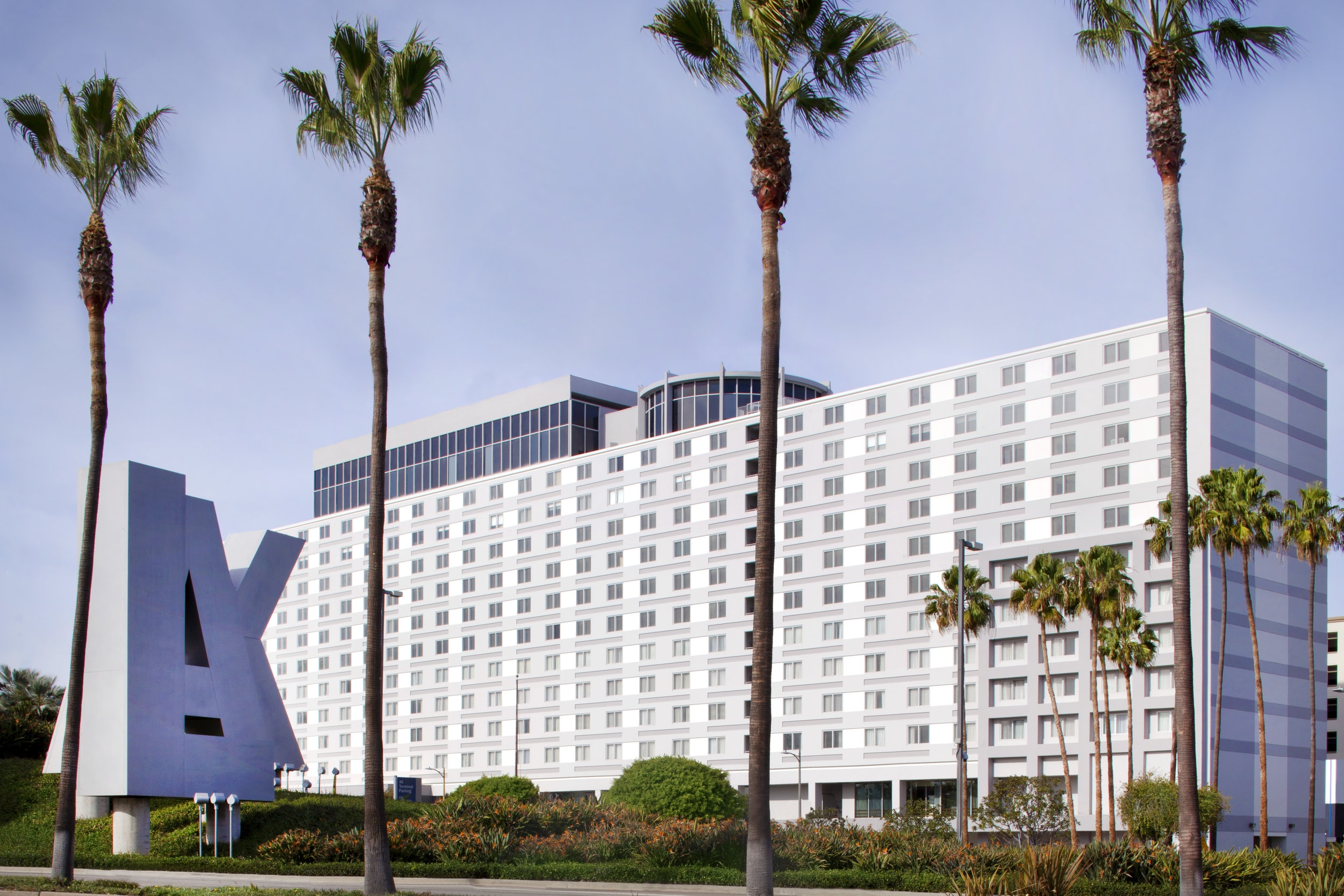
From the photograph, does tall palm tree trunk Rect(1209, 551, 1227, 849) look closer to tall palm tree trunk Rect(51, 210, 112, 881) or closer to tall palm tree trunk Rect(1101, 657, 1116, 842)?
tall palm tree trunk Rect(1101, 657, 1116, 842)

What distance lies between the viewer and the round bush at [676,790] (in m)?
50.6

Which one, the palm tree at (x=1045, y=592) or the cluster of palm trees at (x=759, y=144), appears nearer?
the cluster of palm trees at (x=759, y=144)

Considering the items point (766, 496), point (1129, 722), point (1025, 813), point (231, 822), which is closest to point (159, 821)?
point (231, 822)

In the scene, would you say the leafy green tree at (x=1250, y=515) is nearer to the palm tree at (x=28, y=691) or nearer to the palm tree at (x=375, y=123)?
the palm tree at (x=375, y=123)

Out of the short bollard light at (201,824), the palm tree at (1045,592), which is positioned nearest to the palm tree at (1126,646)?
the palm tree at (1045,592)

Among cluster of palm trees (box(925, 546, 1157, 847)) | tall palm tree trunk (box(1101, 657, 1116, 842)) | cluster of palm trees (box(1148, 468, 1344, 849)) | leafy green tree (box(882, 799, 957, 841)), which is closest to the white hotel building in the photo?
tall palm tree trunk (box(1101, 657, 1116, 842))

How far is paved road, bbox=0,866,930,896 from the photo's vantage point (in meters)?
28.5

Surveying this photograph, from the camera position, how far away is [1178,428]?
23.4 meters

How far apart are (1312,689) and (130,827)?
57.9 m

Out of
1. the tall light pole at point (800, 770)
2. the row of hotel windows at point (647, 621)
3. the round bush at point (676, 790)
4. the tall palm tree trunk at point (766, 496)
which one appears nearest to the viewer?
the tall palm tree trunk at point (766, 496)

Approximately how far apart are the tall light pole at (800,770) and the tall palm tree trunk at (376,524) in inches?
2605

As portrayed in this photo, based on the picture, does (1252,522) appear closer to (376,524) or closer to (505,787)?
(505,787)

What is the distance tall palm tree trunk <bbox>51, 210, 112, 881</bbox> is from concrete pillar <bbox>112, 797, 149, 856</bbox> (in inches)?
505

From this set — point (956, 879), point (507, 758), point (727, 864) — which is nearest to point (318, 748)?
point (507, 758)
